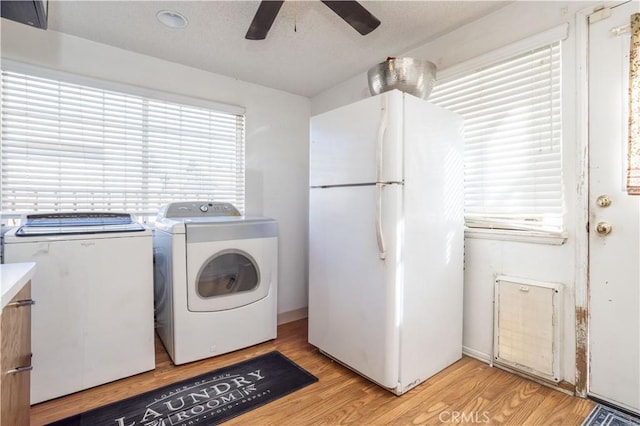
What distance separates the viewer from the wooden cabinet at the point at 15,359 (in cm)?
95

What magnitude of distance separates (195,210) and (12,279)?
1590 mm

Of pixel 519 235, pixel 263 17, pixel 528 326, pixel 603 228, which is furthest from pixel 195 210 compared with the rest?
pixel 603 228

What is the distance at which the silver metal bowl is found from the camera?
1930mm

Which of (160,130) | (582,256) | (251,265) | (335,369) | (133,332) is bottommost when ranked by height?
(335,369)

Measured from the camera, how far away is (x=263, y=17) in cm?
165

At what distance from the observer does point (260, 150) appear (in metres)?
3.15

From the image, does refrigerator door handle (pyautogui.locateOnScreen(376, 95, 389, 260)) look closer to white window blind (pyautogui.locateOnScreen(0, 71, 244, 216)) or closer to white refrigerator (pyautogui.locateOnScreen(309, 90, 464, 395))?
white refrigerator (pyautogui.locateOnScreen(309, 90, 464, 395))

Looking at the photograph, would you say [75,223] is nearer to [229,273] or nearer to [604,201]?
[229,273]

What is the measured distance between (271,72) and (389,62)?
1322 millimetres

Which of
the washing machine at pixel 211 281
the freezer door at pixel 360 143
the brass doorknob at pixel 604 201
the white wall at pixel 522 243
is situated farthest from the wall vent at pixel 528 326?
the washing machine at pixel 211 281

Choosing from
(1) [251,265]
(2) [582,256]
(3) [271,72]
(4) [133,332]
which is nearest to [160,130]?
(3) [271,72]

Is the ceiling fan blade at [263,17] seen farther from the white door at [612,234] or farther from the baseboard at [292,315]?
the baseboard at [292,315]

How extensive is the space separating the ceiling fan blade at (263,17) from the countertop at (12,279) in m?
1.51

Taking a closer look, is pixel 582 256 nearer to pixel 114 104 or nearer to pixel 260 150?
pixel 260 150
